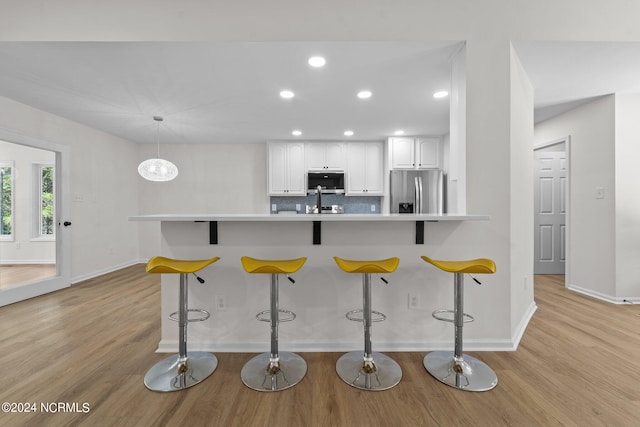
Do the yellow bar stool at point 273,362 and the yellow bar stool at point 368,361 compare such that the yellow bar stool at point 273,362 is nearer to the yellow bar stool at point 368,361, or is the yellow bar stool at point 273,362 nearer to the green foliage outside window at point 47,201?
the yellow bar stool at point 368,361

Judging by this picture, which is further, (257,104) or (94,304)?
(257,104)

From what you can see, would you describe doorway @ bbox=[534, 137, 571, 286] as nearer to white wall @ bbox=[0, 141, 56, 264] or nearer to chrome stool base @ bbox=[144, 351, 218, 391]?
chrome stool base @ bbox=[144, 351, 218, 391]

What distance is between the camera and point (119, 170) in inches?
195

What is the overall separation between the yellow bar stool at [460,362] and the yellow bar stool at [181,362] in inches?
59.1

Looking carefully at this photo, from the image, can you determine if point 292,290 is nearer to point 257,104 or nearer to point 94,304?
point 257,104

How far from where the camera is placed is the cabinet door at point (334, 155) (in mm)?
5098

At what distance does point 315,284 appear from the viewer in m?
2.17

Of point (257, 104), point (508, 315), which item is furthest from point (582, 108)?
point (257, 104)

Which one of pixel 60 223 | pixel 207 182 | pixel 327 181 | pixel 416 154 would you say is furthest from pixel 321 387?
pixel 207 182

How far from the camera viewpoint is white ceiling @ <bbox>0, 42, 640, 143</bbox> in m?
2.24

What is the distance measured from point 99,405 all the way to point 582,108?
536 cm

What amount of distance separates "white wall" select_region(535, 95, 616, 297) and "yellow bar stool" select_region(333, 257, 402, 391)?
3093mm

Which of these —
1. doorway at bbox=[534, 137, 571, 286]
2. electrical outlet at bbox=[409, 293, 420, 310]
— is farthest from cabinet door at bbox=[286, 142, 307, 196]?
doorway at bbox=[534, 137, 571, 286]

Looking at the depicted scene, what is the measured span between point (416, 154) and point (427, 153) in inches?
7.4
